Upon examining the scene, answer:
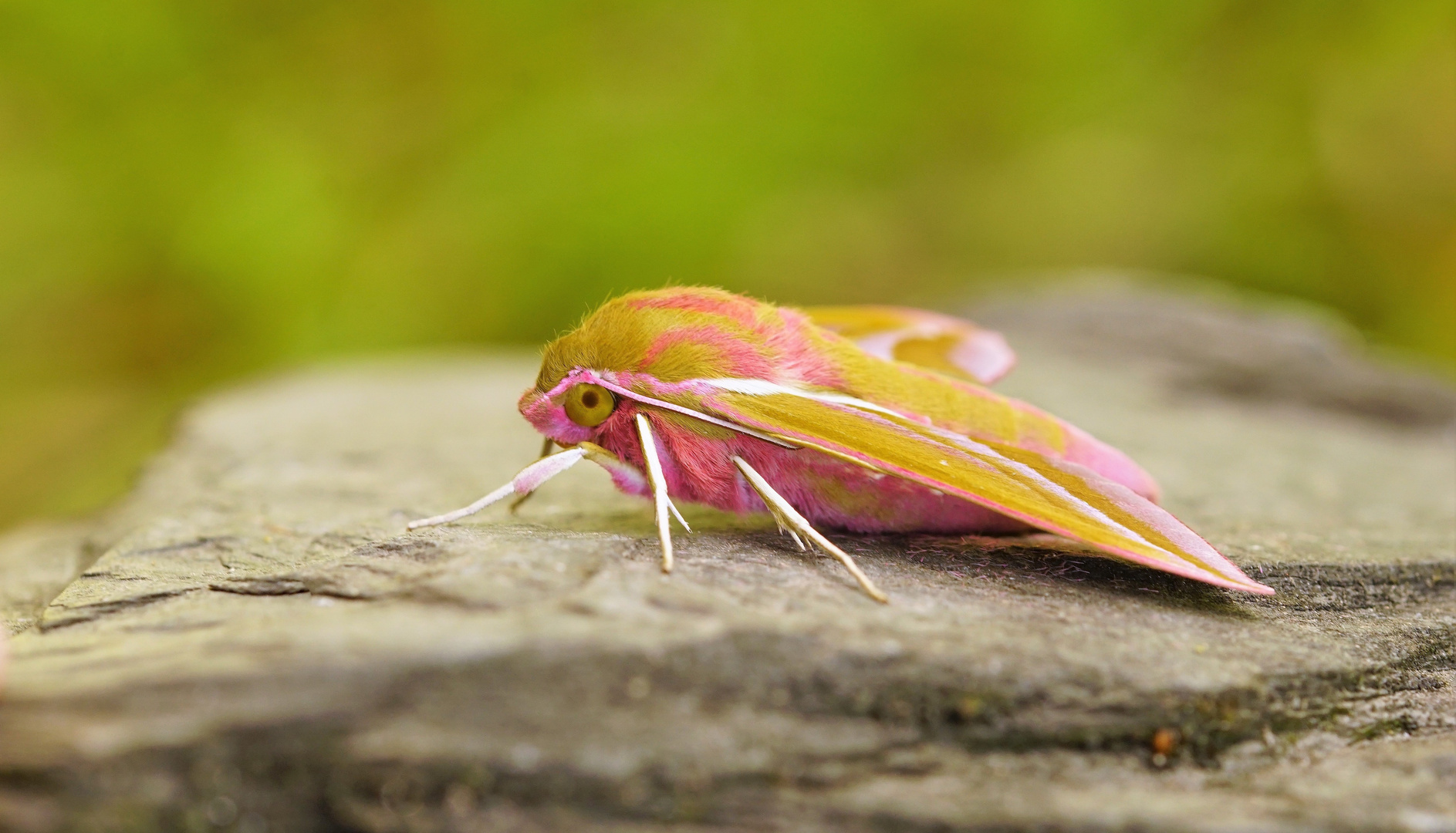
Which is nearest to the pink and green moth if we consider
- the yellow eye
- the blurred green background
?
the yellow eye

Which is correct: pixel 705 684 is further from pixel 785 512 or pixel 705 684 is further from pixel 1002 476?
pixel 1002 476

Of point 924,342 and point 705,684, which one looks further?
point 924,342

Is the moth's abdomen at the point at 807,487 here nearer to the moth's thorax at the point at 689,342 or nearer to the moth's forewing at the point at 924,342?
the moth's thorax at the point at 689,342

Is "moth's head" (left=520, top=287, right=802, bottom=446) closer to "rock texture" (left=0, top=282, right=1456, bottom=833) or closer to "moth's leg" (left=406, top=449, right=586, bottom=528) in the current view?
"moth's leg" (left=406, top=449, right=586, bottom=528)

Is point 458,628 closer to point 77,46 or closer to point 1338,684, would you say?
point 1338,684

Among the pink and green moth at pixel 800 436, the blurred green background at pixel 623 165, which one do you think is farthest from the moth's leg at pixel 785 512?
the blurred green background at pixel 623 165

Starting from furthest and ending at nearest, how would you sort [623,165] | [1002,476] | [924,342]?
[623,165] < [924,342] < [1002,476]

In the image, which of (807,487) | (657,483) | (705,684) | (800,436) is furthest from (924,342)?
(705,684)

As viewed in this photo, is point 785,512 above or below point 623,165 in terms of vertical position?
below
